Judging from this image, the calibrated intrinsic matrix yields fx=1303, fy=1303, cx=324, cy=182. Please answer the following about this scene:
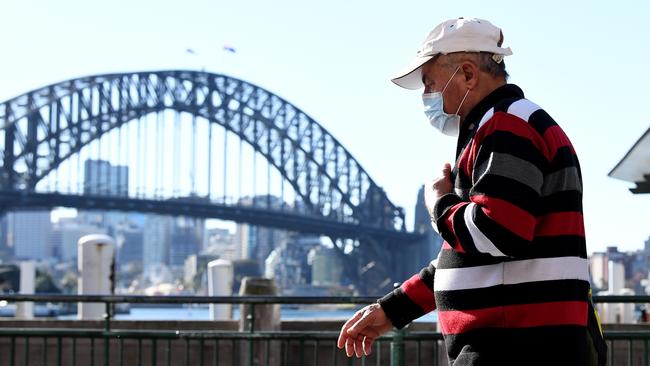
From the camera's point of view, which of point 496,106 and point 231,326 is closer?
point 496,106

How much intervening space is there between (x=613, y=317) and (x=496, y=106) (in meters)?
16.8

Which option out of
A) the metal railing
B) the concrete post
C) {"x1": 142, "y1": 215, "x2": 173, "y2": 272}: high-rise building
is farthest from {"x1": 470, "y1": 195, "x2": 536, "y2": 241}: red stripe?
{"x1": 142, "y1": 215, "x2": 173, "y2": 272}: high-rise building

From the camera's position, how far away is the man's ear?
9.18ft

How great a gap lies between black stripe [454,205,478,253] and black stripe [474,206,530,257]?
0.04 meters

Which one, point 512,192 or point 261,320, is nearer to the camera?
point 512,192

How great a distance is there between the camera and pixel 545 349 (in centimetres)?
259

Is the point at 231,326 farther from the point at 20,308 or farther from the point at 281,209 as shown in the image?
the point at 281,209

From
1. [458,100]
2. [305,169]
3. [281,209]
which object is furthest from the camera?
[305,169]

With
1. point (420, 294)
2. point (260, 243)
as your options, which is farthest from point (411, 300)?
point (260, 243)

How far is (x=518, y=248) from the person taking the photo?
258cm

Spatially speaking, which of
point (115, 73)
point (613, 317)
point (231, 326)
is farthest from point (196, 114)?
point (231, 326)

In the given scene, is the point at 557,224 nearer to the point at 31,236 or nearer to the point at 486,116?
the point at 486,116

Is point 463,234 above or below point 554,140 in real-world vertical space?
below

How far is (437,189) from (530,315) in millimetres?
359
